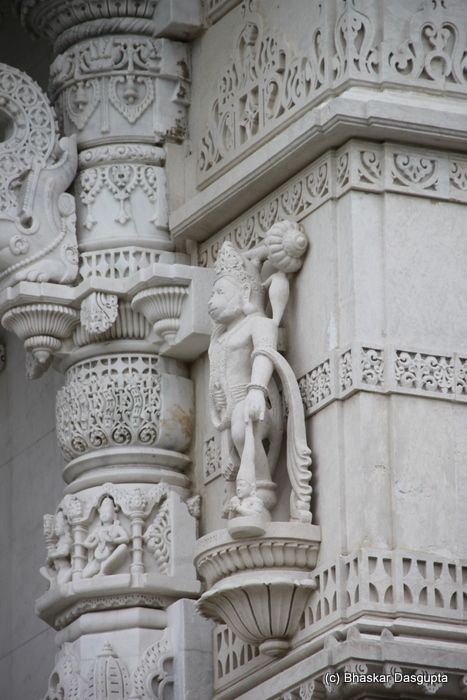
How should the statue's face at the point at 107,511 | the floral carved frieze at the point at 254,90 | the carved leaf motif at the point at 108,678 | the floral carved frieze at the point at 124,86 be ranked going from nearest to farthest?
the floral carved frieze at the point at 254,90
the carved leaf motif at the point at 108,678
the statue's face at the point at 107,511
the floral carved frieze at the point at 124,86

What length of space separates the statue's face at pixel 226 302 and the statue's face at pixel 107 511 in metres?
1.18

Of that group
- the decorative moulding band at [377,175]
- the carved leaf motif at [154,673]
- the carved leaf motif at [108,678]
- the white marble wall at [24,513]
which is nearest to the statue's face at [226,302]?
the decorative moulding band at [377,175]

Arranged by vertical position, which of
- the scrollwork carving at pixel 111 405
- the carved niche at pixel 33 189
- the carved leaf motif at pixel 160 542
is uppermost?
the carved niche at pixel 33 189

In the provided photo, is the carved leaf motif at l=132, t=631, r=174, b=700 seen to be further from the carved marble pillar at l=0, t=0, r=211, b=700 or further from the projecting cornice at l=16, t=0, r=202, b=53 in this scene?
the projecting cornice at l=16, t=0, r=202, b=53

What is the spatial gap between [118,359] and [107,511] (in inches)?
31.9

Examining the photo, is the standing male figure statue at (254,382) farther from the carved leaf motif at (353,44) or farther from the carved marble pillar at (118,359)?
the carved leaf motif at (353,44)

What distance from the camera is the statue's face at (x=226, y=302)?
13.9 meters

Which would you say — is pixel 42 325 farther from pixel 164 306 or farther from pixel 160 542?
pixel 160 542

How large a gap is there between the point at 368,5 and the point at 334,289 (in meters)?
1.40

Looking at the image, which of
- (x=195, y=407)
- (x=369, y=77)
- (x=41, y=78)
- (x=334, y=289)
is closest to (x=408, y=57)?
(x=369, y=77)

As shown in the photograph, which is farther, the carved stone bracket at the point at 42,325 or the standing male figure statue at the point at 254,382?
the carved stone bracket at the point at 42,325

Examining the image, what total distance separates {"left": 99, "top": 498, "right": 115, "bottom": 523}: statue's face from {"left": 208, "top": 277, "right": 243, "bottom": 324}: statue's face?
1.18 m

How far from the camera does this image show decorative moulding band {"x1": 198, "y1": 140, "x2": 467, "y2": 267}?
13.6 metres

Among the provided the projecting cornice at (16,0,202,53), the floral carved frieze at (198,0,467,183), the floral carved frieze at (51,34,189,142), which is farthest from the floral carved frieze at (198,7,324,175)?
the projecting cornice at (16,0,202,53)
